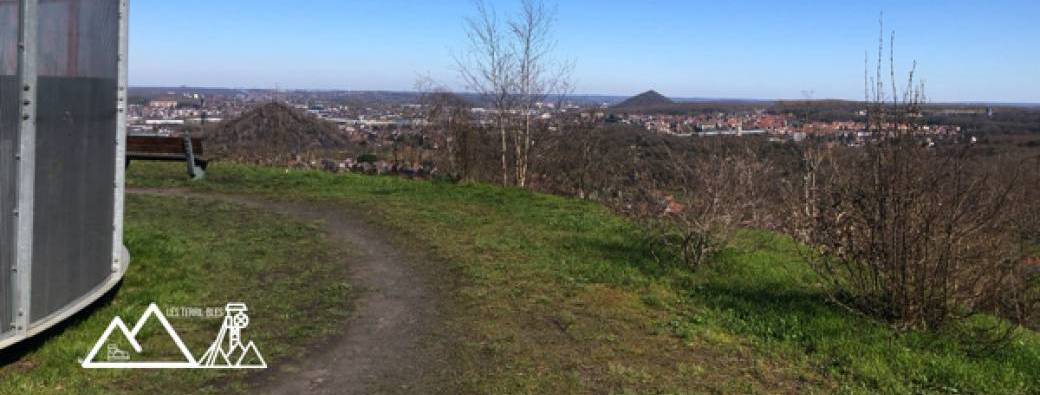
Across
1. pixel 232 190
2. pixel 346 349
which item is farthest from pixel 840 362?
pixel 232 190

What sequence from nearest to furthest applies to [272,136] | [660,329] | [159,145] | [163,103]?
[660,329] → [159,145] → [272,136] → [163,103]

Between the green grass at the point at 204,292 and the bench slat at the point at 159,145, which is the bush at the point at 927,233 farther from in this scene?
the bench slat at the point at 159,145

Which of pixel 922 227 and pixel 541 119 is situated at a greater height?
pixel 541 119

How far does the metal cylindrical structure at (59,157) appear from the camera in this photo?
4.24 m

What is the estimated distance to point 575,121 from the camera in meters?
15.4

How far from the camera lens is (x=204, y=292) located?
19.8 ft

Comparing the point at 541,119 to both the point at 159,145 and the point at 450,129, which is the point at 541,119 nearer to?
the point at 450,129

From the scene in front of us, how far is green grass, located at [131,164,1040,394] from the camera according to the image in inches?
179

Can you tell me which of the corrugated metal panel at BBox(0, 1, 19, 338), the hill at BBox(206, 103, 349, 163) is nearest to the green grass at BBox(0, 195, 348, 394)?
the corrugated metal panel at BBox(0, 1, 19, 338)

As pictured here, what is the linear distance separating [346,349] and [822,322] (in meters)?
3.08

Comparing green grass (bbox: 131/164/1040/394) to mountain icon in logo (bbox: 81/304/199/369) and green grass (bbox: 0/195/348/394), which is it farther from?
mountain icon in logo (bbox: 81/304/199/369)

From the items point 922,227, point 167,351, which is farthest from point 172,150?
point 922,227

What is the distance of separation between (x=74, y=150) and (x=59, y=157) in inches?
9.4

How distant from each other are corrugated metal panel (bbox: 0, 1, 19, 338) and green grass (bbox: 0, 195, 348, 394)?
0.42 m
